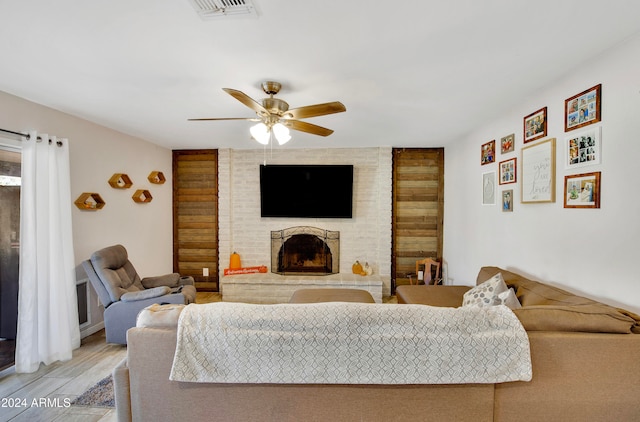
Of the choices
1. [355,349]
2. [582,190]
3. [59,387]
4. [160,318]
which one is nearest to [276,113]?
[160,318]

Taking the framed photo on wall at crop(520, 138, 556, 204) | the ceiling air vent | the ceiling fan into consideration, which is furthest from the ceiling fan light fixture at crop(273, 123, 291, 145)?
the framed photo on wall at crop(520, 138, 556, 204)

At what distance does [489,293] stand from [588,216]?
34.9 inches

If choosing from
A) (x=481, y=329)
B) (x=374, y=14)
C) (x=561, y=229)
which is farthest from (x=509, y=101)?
(x=481, y=329)

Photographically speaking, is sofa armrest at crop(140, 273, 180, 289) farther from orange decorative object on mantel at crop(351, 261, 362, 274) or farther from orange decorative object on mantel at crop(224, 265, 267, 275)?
orange decorative object on mantel at crop(351, 261, 362, 274)

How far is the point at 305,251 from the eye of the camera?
475 centimetres

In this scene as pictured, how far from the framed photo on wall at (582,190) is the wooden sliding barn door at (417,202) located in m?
2.50

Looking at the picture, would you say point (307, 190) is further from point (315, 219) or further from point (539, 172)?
point (539, 172)

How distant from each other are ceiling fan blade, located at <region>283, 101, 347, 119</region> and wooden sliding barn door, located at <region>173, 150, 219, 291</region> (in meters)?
2.96

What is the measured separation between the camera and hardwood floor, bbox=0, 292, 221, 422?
6.27 feet

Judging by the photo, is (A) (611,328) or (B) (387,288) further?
(B) (387,288)

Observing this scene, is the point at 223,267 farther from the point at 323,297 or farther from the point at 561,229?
the point at 561,229

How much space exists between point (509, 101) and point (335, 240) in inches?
117

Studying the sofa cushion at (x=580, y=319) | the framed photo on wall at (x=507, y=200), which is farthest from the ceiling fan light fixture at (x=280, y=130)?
the framed photo on wall at (x=507, y=200)

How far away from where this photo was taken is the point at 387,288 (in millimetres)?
4512
